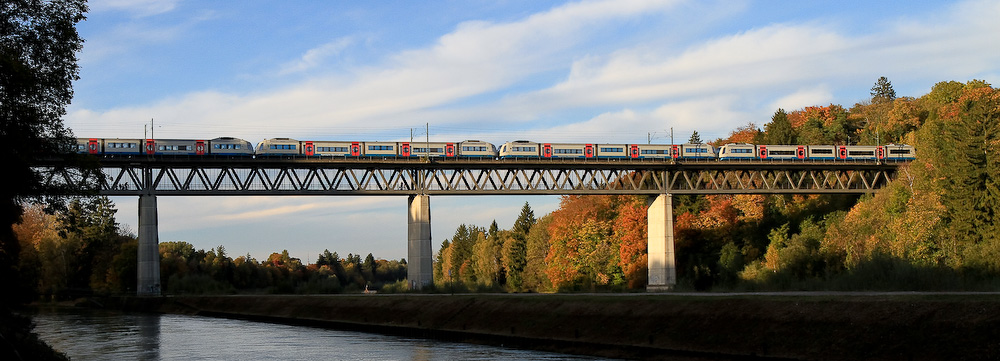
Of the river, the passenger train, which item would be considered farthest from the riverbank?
the passenger train

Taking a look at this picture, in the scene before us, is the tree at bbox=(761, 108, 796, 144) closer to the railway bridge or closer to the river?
the railway bridge

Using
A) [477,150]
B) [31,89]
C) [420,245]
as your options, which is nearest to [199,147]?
[420,245]

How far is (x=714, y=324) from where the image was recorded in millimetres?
39562

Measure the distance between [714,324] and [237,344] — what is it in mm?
25904

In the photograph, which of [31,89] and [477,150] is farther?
[477,150]

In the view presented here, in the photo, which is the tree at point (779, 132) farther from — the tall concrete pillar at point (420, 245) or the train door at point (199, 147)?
the train door at point (199, 147)

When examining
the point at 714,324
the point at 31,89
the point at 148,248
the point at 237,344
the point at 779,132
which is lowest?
the point at 237,344

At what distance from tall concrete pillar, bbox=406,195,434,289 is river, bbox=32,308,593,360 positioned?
16.1 metres

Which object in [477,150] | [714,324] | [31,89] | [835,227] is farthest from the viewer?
[477,150]

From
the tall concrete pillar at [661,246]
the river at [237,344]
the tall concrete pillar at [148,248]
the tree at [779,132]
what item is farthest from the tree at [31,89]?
the tree at [779,132]

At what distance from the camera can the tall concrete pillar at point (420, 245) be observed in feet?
268

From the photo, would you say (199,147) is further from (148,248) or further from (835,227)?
(835,227)

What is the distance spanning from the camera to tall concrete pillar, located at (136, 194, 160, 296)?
81.4 metres

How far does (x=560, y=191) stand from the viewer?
85438 millimetres
